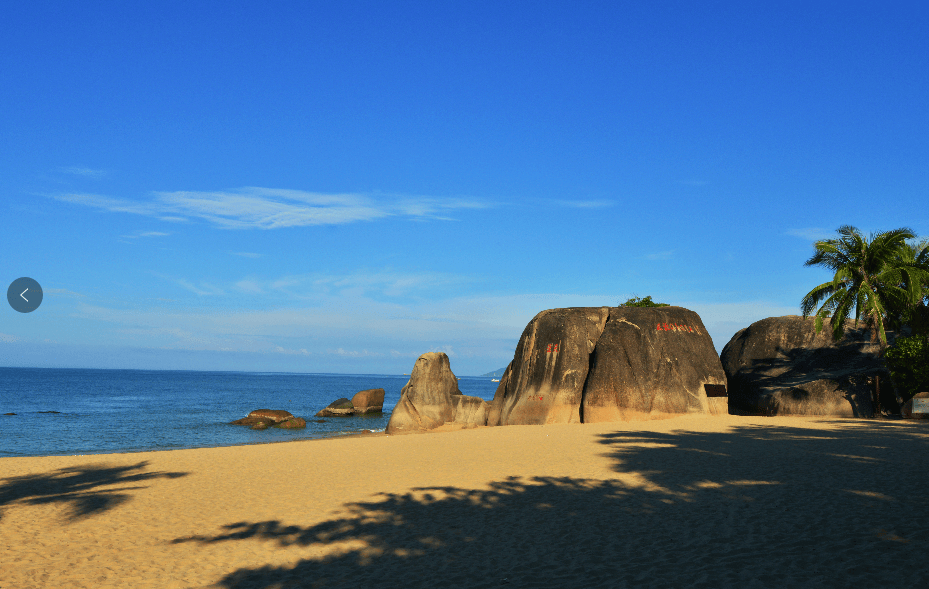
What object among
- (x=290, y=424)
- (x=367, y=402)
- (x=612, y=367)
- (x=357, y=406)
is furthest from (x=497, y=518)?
(x=367, y=402)

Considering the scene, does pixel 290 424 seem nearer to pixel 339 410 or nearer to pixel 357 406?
pixel 339 410

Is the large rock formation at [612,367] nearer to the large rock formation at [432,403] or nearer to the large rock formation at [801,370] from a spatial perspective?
the large rock formation at [801,370]

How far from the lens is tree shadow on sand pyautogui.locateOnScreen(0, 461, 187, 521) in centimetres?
1327

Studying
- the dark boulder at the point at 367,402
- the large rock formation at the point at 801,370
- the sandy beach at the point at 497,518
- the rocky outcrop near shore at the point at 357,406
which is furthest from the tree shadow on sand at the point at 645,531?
the dark boulder at the point at 367,402

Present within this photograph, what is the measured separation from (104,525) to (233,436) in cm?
3041

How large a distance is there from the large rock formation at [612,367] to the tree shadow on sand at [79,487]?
700 inches

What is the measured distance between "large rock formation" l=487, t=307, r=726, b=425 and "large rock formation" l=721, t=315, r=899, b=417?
3268mm

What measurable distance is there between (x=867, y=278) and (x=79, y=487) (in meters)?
31.5

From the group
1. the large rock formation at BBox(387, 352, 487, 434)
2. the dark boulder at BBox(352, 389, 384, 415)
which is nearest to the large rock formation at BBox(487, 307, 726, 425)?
the large rock formation at BBox(387, 352, 487, 434)

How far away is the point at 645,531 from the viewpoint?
30.7 feet

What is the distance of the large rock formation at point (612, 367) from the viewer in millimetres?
28734

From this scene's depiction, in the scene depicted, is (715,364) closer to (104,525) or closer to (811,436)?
(811,436)

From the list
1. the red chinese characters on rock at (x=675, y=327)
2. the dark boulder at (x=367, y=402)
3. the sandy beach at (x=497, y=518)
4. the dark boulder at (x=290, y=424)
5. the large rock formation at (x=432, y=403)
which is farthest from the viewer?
the dark boulder at (x=367, y=402)

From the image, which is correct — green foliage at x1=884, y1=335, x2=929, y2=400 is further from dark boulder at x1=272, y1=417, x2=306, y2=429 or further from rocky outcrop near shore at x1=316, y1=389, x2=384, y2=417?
rocky outcrop near shore at x1=316, y1=389, x2=384, y2=417
